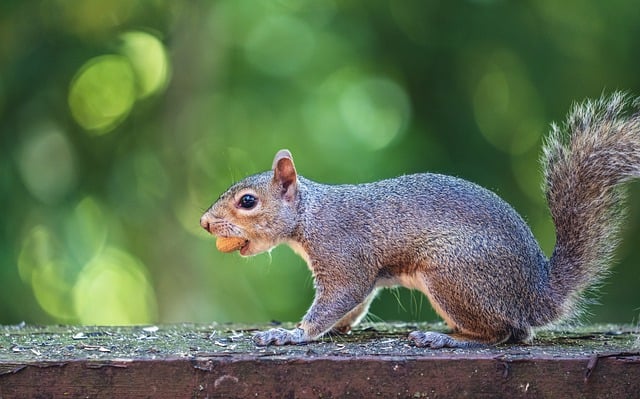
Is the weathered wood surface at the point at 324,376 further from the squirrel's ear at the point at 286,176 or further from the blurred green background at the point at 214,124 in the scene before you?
the blurred green background at the point at 214,124

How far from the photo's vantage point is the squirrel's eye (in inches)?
136

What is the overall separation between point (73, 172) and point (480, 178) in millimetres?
2653

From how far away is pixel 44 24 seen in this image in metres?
6.71

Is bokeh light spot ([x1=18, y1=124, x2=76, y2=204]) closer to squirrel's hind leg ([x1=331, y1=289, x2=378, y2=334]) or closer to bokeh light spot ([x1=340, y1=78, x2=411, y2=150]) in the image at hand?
bokeh light spot ([x1=340, y1=78, x2=411, y2=150])

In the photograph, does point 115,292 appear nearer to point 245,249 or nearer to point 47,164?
point 47,164

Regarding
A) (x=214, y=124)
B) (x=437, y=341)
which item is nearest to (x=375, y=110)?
(x=214, y=124)

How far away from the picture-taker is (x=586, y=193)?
3199 mm

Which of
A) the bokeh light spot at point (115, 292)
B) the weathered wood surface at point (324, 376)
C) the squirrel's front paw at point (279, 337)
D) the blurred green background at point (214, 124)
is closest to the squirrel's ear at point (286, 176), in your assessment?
the squirrel's front paw at point (279, 337)

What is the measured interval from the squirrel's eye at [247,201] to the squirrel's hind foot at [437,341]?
745 mm

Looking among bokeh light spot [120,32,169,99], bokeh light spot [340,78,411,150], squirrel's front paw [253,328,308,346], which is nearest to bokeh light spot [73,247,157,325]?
bokeh light spot [120,32,169,99]

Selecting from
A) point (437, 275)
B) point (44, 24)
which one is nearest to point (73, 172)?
point (44, 24)

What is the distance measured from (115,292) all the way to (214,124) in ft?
4.30

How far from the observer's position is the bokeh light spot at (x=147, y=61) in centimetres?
697

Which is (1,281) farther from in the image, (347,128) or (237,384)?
(237,384)
